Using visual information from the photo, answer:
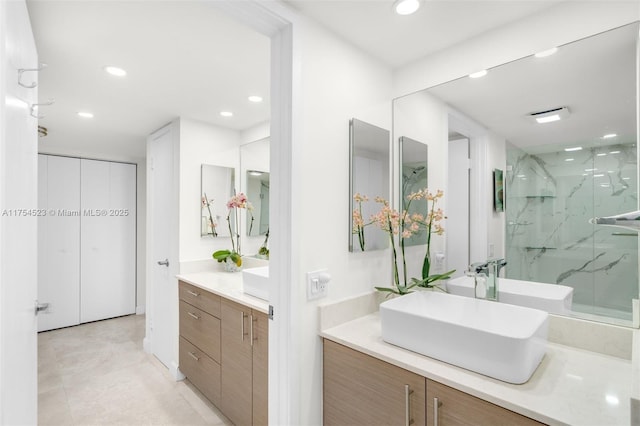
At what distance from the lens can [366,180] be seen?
171 cm

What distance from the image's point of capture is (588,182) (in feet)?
4.26

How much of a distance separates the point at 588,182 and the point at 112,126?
144 inches

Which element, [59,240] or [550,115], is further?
[59,240]

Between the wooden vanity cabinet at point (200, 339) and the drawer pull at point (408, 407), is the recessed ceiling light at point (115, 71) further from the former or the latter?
the drawer pull at point (408, 407)

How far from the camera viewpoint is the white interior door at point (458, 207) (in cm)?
170

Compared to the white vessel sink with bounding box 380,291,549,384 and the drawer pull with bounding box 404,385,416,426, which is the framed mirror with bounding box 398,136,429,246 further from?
the drawer pull with bounding box 404,385,416,426

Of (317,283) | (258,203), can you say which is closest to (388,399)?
(317,283)

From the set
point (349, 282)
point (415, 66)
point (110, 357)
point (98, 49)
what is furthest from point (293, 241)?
point (110, 357)

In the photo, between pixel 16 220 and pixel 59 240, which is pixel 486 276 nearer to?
pixel 16 220

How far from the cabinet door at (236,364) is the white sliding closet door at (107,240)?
Answer: 313cm

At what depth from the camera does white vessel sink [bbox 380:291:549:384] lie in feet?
3.31

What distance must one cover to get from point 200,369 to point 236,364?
590 millimetres

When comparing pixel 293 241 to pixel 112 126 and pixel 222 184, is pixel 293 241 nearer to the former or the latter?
pixel 222 184

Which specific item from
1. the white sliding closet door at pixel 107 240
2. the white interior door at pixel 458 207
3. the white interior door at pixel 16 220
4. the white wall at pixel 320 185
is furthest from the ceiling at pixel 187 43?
the white sliding closet door at pixel 107 240
